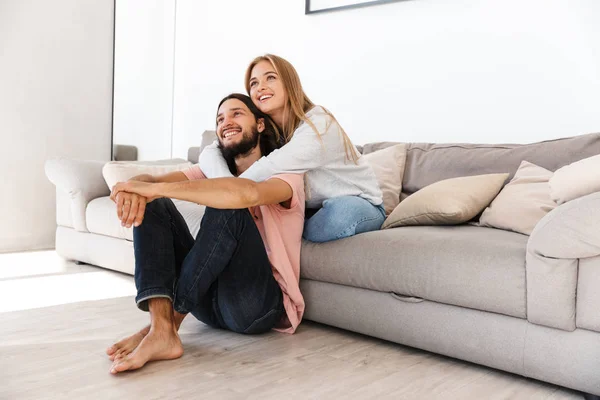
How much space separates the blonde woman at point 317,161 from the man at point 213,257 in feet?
0.30

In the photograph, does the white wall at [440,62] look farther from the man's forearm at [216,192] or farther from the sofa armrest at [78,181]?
the man's forearm at [216,192]

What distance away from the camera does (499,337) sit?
175 cm

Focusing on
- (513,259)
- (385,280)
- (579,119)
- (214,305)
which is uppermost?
(579,119)

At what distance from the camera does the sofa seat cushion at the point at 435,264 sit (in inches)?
67.8

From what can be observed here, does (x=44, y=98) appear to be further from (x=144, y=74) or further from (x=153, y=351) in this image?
(x=153, y=351)

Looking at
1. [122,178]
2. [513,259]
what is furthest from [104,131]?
[513,259]

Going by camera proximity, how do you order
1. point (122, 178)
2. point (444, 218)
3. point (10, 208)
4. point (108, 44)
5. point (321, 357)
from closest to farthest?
point (321, 357), point (444, 218), point (122, 178), point (10, 208), point (108, 44)

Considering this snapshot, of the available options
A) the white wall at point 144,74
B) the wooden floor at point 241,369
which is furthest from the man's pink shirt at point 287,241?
the white wall at point 144,74

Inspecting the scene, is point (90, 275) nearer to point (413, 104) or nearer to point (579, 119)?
point (413, 104)

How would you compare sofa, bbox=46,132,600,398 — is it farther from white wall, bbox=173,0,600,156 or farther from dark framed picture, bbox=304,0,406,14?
dark framed picture, bbox=304,0,406,14

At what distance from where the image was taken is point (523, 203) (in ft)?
6.98

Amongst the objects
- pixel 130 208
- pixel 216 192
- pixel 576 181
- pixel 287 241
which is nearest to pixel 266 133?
pixel 287 241

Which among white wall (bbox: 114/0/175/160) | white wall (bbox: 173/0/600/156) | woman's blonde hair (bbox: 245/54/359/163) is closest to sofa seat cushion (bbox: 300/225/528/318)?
woman's blonde hair (bbox: 245/54/359/163)

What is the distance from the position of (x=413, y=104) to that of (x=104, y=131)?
251 cm
